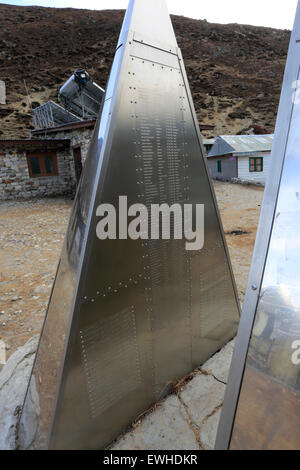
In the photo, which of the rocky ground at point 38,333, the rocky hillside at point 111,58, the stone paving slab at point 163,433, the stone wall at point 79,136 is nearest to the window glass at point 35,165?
the stone wall at point 79,136

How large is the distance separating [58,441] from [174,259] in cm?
153

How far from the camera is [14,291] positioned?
487cm

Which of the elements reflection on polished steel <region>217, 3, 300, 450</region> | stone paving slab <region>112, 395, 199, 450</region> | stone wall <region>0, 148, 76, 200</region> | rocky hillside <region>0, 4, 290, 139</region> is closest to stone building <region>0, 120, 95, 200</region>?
stone wall <region>0, 148, 76, 200</region>

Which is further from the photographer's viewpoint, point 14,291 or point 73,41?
point 73,41

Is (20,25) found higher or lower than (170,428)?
higher

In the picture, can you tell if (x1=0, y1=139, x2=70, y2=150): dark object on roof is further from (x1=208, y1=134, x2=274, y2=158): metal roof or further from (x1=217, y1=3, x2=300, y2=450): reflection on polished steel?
(x1=217, y1=3, x2=300, y2=450): reflection on polished steel

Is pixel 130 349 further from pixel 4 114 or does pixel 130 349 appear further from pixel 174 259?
pixel 4 114

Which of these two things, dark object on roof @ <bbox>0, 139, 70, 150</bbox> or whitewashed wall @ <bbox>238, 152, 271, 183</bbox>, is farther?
whitewashed wall @ <bbox>238, 152, 271, 183</bbox>

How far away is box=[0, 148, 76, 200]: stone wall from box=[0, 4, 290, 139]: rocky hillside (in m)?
15.0

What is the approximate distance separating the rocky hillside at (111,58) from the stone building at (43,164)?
1496 centimetres

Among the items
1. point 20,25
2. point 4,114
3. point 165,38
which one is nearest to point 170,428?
point 165,38

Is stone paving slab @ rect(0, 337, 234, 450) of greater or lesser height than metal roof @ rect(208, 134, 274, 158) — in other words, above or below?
below

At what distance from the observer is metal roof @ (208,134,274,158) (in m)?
17.8

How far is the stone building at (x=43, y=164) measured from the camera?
1238cm
